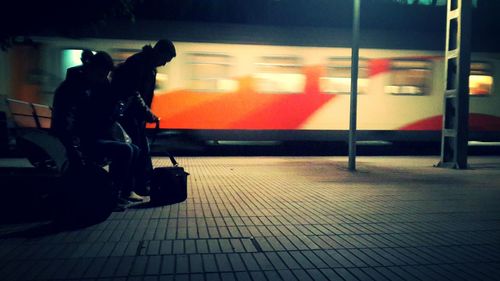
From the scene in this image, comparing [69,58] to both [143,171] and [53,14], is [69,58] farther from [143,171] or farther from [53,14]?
[143,171]

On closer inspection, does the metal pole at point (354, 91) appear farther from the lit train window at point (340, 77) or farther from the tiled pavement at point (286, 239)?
the lit train window at point (340, 77)

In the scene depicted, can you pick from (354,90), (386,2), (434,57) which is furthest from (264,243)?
(386,2)

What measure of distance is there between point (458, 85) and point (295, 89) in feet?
14.1

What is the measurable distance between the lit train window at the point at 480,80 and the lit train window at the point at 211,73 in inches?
276

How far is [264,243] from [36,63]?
33.7 feet

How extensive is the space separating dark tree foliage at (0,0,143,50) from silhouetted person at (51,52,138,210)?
8.83ft

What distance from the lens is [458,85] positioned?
10.5 metres

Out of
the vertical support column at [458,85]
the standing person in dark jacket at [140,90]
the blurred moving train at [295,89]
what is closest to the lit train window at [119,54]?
the blurred moving train at [295,89]

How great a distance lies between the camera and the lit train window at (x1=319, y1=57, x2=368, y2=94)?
1312 centimetres

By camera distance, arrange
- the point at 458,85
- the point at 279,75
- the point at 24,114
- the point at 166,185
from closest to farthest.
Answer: the point at 166,185, the point at 24,114, the point at 458,85, the point at 279,75

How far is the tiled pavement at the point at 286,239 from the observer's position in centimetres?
335

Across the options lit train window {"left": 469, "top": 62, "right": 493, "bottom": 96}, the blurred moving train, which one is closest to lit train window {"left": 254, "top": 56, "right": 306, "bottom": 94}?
the blurred moving train

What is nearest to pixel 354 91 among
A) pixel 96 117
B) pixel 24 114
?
pixel 96 117

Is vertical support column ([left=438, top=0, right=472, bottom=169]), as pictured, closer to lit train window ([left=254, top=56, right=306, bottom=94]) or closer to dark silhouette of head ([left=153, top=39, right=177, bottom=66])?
lit train window ([left=254, top=56, right=306, bottom=94])
